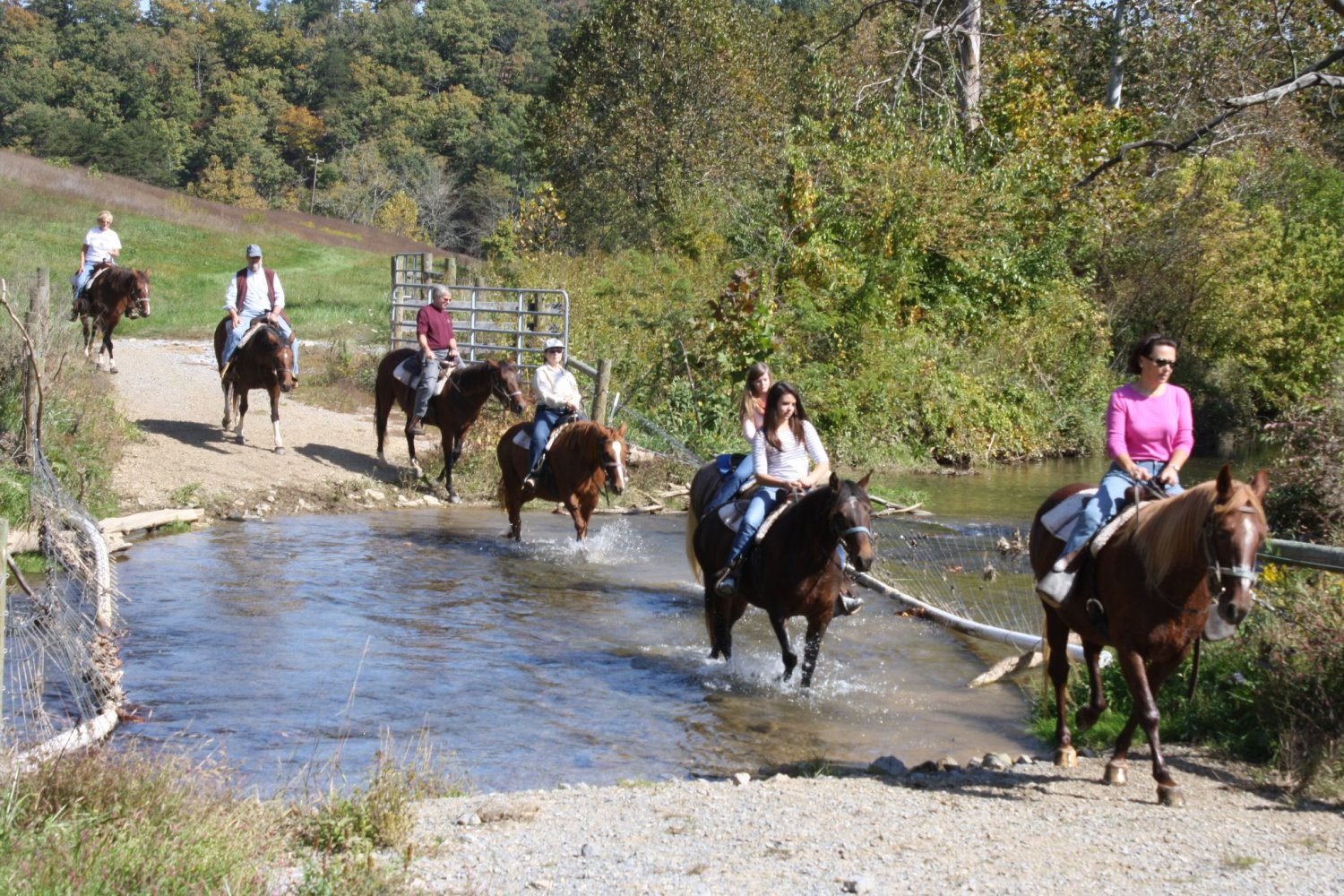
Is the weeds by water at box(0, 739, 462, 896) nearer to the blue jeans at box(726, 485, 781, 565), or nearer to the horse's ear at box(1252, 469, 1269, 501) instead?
the blue jeans at box(726, 485, 781, 565)

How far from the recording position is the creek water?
29.5 ft

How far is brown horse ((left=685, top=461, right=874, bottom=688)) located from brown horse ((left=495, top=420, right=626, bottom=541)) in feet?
13.5

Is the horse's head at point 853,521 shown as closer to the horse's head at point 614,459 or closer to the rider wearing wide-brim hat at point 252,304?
the horse's head at point 614,459

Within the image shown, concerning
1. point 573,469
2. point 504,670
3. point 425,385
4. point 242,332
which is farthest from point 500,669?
point 242,332

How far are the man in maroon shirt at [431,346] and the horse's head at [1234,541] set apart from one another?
1418 cm

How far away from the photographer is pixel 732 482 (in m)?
11.2

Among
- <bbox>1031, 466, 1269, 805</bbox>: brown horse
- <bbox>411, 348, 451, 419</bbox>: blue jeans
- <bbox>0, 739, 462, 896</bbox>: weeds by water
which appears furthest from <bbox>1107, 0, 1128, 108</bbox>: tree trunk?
<bbox>0, 739, 462, 896</bbox>: weeds by water

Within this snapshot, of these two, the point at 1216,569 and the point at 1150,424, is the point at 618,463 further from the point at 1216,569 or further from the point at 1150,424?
the point at 1216,569

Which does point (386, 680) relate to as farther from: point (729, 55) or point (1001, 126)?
point (729, 55)

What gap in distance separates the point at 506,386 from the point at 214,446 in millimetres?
4818

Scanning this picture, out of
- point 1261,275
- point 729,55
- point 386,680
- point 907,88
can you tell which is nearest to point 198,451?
point 386,680

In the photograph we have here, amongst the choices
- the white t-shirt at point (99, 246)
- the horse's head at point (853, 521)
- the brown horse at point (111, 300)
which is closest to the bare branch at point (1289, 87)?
the horse's head at point (853, 521)

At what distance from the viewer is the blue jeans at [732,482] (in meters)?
11.1

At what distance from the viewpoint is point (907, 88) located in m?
32.9
